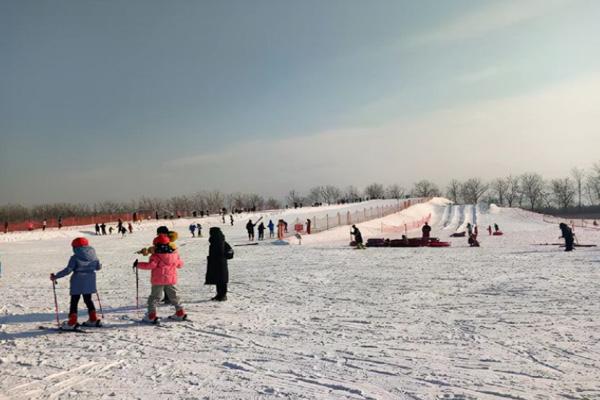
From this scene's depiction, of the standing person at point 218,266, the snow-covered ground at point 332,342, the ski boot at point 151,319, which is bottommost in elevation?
the snow-covered ground at point 332,342

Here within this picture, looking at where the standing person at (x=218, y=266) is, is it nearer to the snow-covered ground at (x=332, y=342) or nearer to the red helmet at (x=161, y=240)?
the snow-covered ground at (x=332, y=342)

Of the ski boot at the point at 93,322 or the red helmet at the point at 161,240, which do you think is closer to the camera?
the ski boot at the point at 93,322

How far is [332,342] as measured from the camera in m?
6.58

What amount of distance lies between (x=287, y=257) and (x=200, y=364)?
1396cm

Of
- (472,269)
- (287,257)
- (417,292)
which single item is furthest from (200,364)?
(287,257)

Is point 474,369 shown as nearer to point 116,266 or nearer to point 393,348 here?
point 393,348

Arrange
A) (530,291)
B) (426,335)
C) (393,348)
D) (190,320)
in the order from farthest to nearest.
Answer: (530,291), (190,320), (426,335), (393,348)

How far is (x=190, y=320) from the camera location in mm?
8148

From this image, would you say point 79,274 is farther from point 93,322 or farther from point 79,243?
point 93,322

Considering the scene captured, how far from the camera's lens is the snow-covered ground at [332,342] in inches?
193

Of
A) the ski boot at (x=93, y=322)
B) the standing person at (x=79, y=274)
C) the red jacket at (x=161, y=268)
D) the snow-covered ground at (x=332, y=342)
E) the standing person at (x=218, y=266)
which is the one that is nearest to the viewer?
the snow-covered ground at (x=332, y=342)

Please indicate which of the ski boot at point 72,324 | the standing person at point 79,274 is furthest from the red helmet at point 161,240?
the ski boot at point 72,324

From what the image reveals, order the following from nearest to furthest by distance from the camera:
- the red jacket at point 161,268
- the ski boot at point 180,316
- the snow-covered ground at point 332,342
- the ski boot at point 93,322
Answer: the snow-covered ground at point 332,342, the ski boot at point 93,322, the red jacket at point 161,268, the ski boot at point 180,316

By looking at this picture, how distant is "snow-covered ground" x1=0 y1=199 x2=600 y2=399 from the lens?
491 cm
